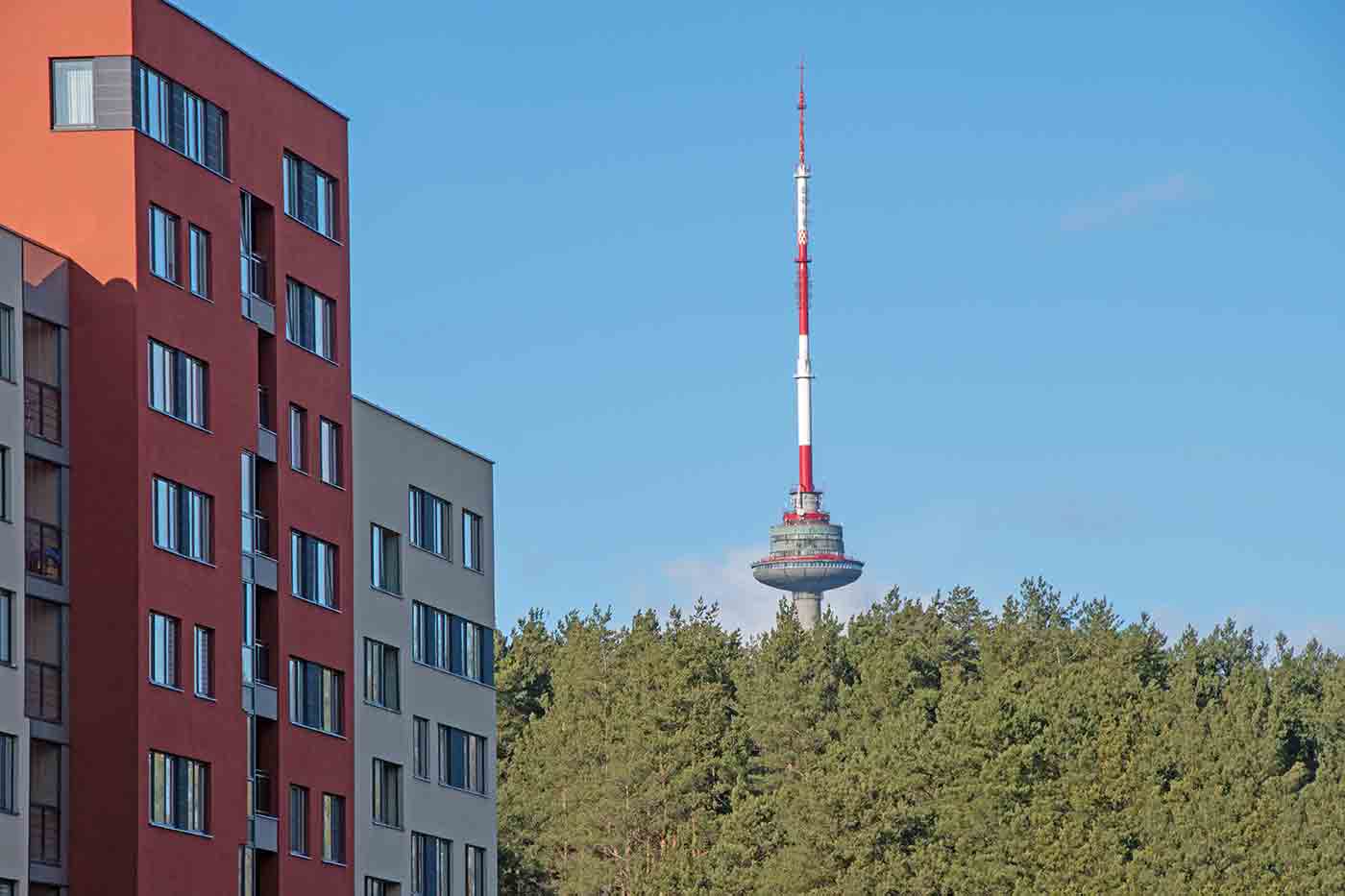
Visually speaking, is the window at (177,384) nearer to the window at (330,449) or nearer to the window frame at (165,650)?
the window frame at (165,650)

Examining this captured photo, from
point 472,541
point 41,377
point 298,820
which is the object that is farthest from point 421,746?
point 41,377

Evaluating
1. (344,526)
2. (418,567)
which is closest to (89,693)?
(344,526)

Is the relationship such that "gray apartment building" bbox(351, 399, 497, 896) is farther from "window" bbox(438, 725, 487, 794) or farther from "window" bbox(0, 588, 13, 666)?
"window" bbox(0, 588, 13, 666)

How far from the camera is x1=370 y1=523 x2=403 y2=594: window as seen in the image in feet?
250

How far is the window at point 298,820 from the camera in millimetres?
68562

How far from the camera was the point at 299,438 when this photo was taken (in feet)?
231

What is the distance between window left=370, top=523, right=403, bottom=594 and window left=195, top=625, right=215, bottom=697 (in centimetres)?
1113

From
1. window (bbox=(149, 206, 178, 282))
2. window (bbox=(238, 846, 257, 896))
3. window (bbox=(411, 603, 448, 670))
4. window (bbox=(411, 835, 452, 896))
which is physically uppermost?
window (bbox=(149, 206, 178, 282))

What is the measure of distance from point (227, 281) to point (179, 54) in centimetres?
524

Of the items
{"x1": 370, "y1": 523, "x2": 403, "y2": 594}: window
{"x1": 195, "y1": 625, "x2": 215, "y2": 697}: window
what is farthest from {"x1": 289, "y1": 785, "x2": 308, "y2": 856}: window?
{"x1": 370, "y1": 523, "x2": 403, "y2": 594}: window

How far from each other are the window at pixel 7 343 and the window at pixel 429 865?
23.0 m

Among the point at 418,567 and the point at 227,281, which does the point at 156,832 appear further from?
the point at 418,567

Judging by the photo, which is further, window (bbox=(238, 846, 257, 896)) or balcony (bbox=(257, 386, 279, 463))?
balcony (bbox=(257, 386, 279, 463))

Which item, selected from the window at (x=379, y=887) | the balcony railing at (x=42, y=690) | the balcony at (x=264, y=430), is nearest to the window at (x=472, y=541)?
the window at (x=379, y=887)
